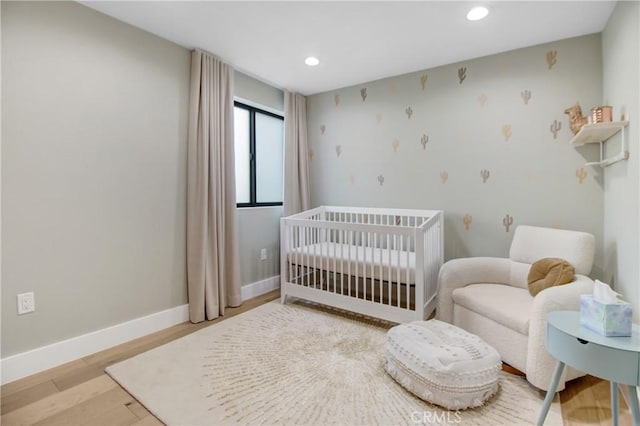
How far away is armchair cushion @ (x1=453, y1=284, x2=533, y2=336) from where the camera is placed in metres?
1.77

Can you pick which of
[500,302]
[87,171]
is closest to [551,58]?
[500,302]

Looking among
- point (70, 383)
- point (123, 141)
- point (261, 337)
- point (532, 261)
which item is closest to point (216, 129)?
point (123, 141)

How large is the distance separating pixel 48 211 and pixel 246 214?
161 cm

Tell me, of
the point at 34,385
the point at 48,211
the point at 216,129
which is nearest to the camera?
the point at 34,385

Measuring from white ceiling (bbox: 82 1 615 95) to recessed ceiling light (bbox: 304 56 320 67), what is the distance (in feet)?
0.19

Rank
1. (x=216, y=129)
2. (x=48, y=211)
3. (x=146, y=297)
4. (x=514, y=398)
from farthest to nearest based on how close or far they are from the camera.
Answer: (x=216, y=129) < (x=146, y=297) < (x=48, y=211) < (x=514, y=398)

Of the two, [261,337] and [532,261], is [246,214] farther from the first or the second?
[532,261]

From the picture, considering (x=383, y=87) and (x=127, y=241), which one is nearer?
(x=127, y=241)

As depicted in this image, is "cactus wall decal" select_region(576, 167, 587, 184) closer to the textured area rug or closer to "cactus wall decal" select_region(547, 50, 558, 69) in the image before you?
"cactus wall decal" select_region(547, 50, 558, 69)

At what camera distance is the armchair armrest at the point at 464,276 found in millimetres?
2248

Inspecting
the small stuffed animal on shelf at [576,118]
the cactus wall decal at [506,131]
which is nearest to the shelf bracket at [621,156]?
the small stuffed animal on shelf at [576,118]

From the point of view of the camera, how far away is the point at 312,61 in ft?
9.34

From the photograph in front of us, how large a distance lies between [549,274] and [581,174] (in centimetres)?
102

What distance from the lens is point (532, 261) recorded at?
7.41 ft
